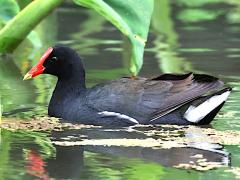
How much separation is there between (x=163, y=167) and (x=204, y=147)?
74 centimetres

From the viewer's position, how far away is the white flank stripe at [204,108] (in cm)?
889

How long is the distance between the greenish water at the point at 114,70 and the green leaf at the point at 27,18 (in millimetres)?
525

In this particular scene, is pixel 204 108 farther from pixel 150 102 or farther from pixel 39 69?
pixel 39 69

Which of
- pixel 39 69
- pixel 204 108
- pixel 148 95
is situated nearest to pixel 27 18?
pixel 39 69

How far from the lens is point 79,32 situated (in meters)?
14.0

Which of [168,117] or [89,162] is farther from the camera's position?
[168,117]

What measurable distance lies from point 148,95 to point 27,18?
6.47 ft

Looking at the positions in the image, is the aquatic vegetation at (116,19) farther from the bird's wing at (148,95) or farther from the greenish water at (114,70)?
the greenish water at (114,70)

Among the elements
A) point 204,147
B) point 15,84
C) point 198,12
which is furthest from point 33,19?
point 198,12

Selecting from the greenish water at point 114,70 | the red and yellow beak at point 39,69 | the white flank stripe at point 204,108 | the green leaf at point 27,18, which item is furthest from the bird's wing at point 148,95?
the green leaf at point 27,18

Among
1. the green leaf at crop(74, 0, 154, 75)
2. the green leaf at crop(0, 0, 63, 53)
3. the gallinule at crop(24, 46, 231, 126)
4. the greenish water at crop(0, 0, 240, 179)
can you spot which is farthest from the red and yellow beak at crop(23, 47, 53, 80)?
the green leaf at crop(0, 0, 63, 53)

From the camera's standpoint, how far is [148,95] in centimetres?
896

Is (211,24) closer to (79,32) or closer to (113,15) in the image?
(79,32)

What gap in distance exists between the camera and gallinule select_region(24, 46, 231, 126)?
8877 millimetres
